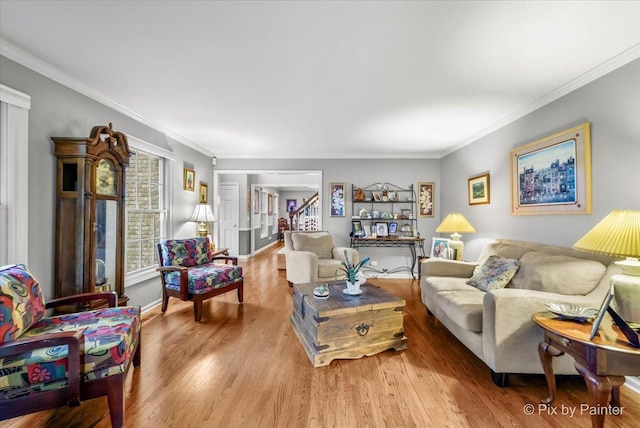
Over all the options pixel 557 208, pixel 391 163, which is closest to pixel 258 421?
pixel 557 208

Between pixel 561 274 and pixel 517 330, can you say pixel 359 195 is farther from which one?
pixel 517 330

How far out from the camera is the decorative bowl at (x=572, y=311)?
5.26ft

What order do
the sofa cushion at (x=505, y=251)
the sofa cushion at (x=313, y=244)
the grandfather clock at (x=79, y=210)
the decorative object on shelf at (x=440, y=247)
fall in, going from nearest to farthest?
the grandfather clock at (x=79, y=210), the sofa cushion at (x=505, y=251), the decorative object on shelf at (x=440, y=247), the sofa cushion at (x=313, y=244)

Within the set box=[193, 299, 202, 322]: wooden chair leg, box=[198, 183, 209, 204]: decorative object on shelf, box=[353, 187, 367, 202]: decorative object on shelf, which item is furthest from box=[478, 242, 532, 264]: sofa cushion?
box=[198, 183, 209, 204]: decorative object on shelf

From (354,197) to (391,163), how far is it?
3.17 ft

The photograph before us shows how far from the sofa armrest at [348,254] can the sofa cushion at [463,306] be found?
1669 millimetres

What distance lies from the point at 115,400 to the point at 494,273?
2966 millimetres

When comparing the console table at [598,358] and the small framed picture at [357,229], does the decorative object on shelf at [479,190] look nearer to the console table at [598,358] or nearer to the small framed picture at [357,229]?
the small framed picture at [357,229]

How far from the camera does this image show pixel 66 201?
2311 millimetres

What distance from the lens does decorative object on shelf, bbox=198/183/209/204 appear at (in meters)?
4.78

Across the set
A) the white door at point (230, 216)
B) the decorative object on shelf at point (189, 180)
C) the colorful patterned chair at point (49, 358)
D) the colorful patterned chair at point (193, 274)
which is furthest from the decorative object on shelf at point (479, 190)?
the white door at point (230, 216)

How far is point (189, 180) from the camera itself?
4.40m

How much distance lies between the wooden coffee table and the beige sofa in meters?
0.52

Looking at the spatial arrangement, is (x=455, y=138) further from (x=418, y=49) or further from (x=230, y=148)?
(x=230, y=148)
